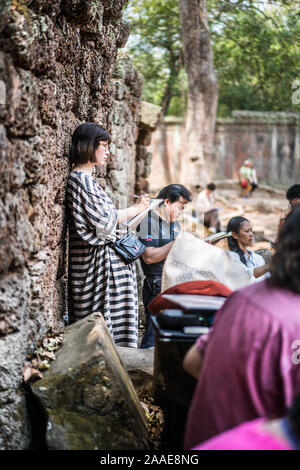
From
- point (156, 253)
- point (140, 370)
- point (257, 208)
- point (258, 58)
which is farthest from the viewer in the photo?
point (257, 208)

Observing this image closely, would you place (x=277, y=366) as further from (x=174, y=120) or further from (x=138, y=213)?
(x=174, y=120)

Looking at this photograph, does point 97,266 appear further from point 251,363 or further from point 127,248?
point 251,363

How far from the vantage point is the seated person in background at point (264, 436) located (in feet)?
5.60

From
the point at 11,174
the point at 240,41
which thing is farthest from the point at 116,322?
the point at 240,41

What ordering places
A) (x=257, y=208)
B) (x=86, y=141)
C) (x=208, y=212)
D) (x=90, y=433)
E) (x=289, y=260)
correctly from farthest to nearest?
(x=257, y=208)
(x=208, y=212)
(x=86, y=141)
(x=90, y=433)
(x=289, y=260)

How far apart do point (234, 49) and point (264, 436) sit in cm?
1754

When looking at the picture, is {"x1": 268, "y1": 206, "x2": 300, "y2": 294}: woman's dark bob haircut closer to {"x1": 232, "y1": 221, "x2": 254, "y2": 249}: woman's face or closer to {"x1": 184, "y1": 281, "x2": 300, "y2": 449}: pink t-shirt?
{"x1": 184, "y1": 281, "x2": 300, "y2": 449}: pink t-shirt

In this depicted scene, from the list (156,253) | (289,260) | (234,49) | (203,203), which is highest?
(234,49)

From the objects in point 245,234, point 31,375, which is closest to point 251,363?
point 31,375

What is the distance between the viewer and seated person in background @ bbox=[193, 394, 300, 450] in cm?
171

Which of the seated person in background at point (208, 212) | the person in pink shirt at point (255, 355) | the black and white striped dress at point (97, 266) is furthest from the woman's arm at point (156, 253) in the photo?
the seated person in background at point (208, 212)

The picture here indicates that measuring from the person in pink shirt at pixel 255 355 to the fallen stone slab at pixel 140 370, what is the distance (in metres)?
1.36

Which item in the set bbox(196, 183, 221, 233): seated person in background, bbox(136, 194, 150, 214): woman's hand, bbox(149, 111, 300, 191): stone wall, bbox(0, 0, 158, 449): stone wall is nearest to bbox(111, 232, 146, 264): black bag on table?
bbox(136, 194, 150, 214): woman's hand

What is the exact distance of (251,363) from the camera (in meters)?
1.80
